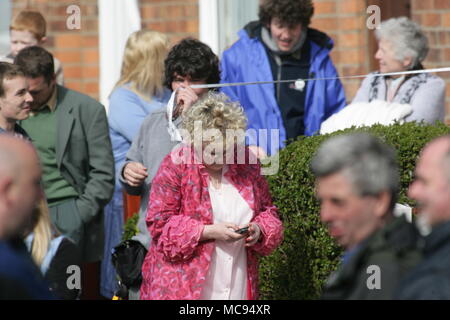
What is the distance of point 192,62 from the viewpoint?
6.32 metres

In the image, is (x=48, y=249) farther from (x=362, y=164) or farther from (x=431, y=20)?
(x=431, y=20)

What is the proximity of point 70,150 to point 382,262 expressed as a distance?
3802mm

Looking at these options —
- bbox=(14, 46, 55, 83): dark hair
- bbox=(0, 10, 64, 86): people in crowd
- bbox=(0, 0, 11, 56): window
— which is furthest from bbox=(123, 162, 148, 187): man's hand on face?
bbox=(0, 0, 11, 56): window

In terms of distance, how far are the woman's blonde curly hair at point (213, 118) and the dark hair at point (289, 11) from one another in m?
2.21

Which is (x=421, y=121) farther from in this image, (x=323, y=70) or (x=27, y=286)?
(x=27, y=286)

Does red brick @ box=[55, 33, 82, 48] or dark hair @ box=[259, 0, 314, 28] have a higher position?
dark hair @ box=[259, 0, 314, 28]

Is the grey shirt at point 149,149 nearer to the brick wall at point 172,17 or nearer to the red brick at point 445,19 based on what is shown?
the brick wall at point 172,17

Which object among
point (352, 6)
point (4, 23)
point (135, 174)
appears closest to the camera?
point (135, 174)

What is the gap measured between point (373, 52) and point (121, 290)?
4.13 metres

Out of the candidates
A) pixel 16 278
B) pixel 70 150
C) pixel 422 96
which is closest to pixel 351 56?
pixel 422 96

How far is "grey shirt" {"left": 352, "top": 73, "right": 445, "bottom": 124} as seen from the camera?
290 inches

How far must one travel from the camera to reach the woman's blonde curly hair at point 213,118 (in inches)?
217

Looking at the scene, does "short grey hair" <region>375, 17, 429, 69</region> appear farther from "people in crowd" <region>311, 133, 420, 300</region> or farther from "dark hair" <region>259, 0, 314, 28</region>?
"people in crowd" <region>311, 133, 420, 300</region>

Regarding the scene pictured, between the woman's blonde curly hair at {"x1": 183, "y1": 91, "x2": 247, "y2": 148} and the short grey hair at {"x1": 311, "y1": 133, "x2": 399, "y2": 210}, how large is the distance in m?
1.85
